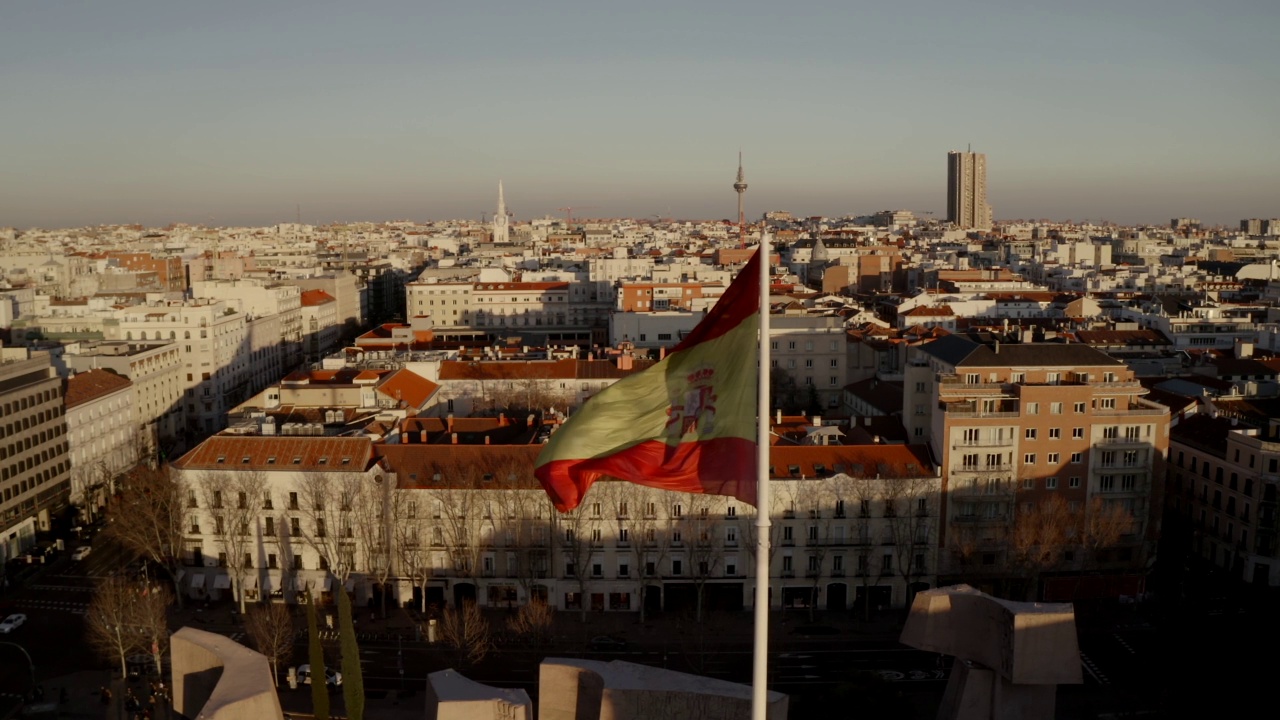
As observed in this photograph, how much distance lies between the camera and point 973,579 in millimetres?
40781

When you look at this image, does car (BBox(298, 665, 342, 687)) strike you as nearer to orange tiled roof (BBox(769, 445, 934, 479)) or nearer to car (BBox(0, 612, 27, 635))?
car (BBox(0, 612, 27, 635))

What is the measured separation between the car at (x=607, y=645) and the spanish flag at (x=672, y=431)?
25.9 metres

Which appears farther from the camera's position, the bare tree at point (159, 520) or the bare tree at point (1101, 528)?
the bare tree at point (159, 520)

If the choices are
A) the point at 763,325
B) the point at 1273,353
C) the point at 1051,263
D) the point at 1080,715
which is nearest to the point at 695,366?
the point at 763,325

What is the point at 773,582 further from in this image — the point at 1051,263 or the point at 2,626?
the point at 1051,263

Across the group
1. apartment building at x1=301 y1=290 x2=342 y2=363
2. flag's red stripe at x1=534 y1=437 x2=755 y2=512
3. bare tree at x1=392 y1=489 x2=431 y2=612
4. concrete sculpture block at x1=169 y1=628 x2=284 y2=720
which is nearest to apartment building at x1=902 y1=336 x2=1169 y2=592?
bare tree at x1=392 y1=489 x2=431 y2=612

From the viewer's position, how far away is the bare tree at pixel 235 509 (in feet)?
133

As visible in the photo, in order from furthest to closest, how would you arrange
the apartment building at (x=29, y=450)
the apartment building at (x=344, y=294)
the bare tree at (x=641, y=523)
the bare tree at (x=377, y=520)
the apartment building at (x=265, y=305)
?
the apartment building at (x=344, y=294) < the apartment building at (x=265, y=305) < the apartment building at (x=29, y=450) < the bare tree at (x=377, y=520) < the bare tree at (x=641, y=523)

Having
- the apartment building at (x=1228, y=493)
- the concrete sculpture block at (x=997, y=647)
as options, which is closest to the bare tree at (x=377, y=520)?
the concrete sculpture block at (x=997, y=647)

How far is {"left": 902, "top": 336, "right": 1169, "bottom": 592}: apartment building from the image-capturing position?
136 feet

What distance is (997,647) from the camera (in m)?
25.1

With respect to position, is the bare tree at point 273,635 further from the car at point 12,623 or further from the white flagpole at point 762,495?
the white flagpole at point 762,495

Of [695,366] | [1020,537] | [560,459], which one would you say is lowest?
[1020,537]

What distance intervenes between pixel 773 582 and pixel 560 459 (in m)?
29.7
